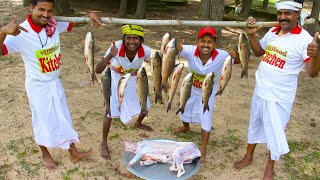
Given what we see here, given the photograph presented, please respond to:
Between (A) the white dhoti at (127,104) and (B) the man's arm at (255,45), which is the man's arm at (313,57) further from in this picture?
(A) the white dhoti at (127,104)

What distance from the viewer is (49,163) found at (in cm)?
466

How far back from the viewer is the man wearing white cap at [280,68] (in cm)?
383

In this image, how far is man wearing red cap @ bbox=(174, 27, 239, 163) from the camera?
4453 mm

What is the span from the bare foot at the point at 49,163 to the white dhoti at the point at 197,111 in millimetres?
2199

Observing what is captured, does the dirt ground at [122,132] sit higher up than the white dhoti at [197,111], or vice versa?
the white dhoti at [197,111]

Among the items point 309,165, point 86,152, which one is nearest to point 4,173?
point 86,152

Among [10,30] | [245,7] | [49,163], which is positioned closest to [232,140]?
[49,163]

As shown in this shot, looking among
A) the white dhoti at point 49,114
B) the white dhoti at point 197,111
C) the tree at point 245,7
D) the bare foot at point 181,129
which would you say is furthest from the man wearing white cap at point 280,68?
the tree at point 245,7

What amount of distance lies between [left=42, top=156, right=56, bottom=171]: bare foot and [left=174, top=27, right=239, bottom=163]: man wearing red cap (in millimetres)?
2237

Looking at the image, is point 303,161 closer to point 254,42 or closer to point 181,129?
point 181,129

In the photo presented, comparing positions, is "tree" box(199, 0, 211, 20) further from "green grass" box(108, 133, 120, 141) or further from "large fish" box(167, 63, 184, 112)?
"large fish" box(167, 63, 184, 112)

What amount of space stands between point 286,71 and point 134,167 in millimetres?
2353

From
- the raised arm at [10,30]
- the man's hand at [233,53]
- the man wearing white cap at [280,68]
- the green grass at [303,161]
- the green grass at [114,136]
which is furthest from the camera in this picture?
the green grass at [114,136]

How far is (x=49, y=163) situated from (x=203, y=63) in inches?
108
